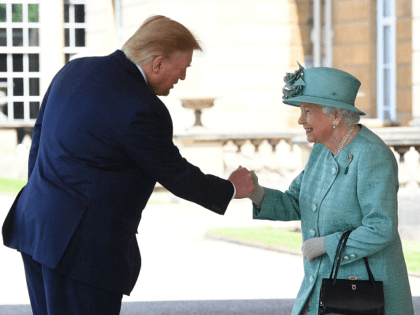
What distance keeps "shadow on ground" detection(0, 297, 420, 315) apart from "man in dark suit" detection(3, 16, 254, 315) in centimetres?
199

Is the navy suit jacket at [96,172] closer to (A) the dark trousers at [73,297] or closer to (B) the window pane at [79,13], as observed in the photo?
(A) the dark trousers at [73,297]

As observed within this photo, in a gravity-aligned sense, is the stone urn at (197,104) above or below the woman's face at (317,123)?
below

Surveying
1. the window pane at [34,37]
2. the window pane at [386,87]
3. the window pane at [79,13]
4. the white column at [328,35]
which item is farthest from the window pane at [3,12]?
the window pane at [386,87]

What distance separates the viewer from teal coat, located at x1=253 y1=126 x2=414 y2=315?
257 centimetres

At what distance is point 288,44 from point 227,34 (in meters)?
1.33

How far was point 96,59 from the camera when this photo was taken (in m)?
2.86

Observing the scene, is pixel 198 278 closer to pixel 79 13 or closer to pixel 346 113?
pixel 346 113

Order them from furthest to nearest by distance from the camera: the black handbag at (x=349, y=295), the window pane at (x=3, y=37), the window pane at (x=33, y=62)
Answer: the window pane at (x=3, y=37) → the window pane at (x=33, y=62) → the black handbag at (x=349, y=295)

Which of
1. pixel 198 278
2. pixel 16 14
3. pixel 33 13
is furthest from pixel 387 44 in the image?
pixel 16 14

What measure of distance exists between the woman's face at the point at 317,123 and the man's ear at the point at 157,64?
618 millimetres

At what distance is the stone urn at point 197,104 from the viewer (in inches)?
442

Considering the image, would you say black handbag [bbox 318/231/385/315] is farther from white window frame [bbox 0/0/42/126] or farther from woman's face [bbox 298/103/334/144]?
white window frame [bbox 0/0/42/126]

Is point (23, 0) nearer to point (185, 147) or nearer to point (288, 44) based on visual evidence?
point (288, 44)

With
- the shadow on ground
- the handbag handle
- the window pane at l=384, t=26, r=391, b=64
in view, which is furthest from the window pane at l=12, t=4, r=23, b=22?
the handbag handle
